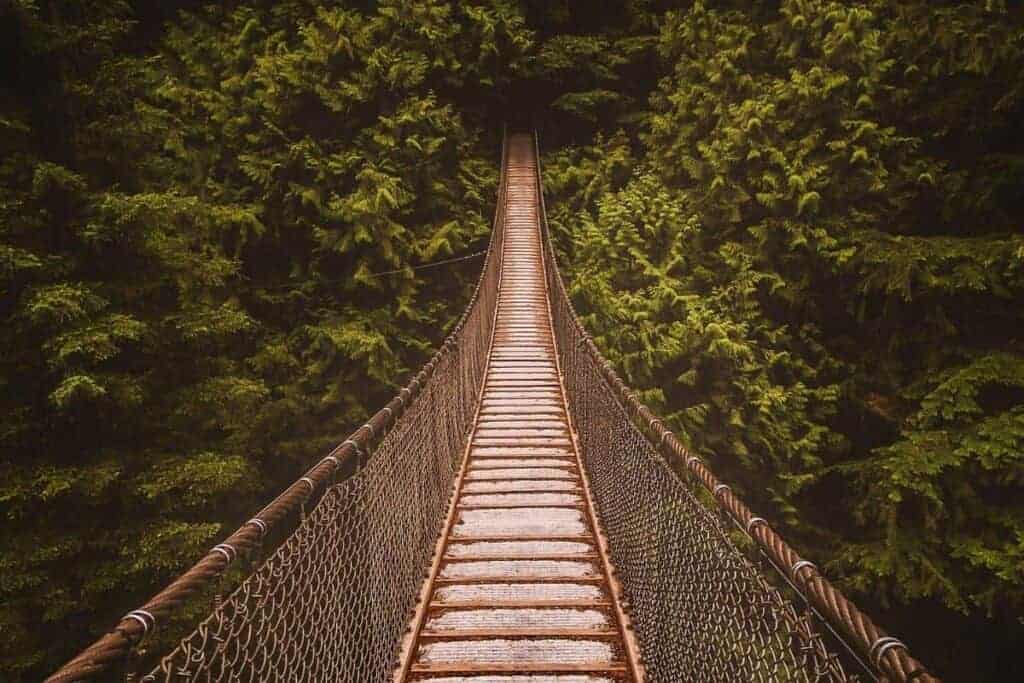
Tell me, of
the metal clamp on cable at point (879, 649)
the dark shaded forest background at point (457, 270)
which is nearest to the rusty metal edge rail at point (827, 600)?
the metal clamp on cable at point (879, 649)

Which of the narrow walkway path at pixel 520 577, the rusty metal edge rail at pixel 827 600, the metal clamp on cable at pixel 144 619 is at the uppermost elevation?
the metal clamp on cable at pixel 144 619

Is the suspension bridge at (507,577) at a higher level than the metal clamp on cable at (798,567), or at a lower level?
lower

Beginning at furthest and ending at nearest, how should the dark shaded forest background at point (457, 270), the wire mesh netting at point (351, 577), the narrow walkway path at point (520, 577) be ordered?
the dark shaded forest background at point (457, 270) → the narrow walkway path at point (520, 577) → the wire mesh netting at point (351, 577)

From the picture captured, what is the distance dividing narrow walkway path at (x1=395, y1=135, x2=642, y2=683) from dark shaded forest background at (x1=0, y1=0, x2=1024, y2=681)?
2.95 meters

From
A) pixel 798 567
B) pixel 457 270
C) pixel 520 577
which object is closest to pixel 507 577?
pixel 520 577

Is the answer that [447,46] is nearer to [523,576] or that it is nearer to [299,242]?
[299,242]

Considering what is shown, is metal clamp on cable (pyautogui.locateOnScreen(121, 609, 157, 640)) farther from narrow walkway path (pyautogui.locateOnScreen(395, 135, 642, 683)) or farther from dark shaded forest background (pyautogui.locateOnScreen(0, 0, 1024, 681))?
dark shaded forest background (pyautogui.locateOnScreen(0, 0, 1024, 681))

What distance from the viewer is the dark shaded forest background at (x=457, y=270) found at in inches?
176

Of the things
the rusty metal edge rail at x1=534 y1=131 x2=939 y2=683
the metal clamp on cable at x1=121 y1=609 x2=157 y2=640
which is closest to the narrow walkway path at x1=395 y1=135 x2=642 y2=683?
the rusty metal edge rail at x1=534 y1=131 x2=939 y2=683

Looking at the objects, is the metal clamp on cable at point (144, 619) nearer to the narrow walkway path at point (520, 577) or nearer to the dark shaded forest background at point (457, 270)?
the narrow walkway path at point (520, 577)

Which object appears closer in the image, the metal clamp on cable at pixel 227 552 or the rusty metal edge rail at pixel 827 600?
the rusty metal edge rail at pixel 827 600

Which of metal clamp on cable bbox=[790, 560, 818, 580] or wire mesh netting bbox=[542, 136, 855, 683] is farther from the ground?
metal clamp on cable bbox=[790, 560, 818, 580]

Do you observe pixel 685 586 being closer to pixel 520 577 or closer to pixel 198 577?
pixel 520 577

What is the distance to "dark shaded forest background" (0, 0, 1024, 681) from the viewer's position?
14.6ft
